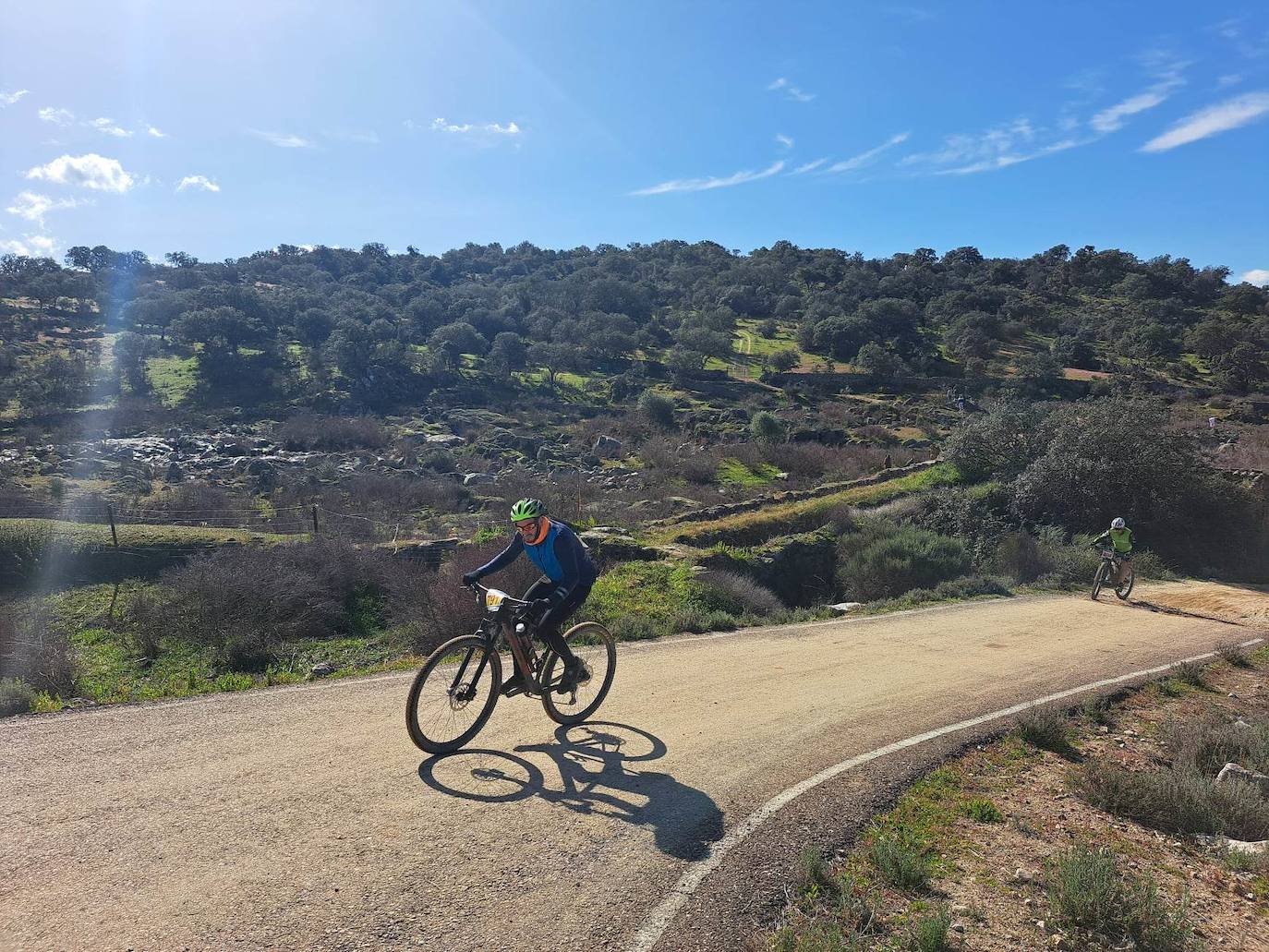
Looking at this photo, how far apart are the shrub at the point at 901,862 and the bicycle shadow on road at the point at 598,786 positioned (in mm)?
938

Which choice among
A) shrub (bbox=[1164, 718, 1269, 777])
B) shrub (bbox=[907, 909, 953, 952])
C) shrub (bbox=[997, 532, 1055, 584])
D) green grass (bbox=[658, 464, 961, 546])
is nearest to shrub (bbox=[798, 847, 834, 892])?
shrub (bbox=[907, 909, 953, 952])

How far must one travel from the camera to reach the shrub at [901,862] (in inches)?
171

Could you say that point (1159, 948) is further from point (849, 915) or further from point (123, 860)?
point (123, 860)

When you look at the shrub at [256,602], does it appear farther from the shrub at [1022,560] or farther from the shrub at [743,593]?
the shrub at [1022,560]

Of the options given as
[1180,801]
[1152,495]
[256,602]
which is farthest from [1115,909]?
[1152,495]

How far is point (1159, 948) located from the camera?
382 centimetres

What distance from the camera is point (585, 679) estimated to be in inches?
241

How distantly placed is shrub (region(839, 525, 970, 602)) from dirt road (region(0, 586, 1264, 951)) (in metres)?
8.12

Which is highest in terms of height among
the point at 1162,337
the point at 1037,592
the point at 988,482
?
the point at 1162,337

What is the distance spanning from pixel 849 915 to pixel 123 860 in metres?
3.77

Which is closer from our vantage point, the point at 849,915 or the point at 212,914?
the point at 212,914

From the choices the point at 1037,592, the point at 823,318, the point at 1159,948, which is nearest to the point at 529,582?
the point at 1159,948

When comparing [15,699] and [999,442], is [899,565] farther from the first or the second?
[15,699]

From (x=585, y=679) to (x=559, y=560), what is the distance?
1064 millimetres
